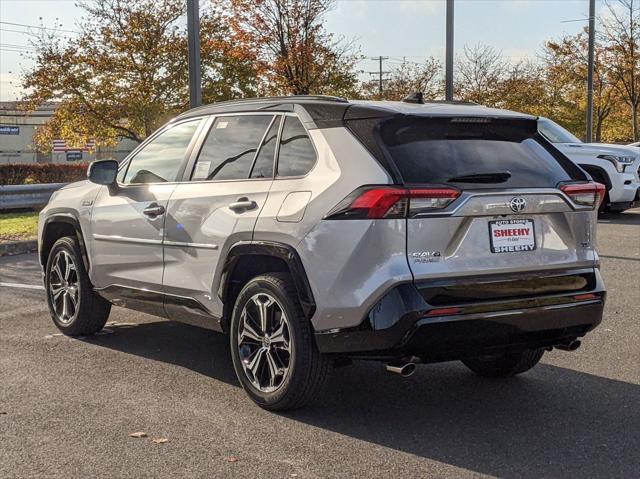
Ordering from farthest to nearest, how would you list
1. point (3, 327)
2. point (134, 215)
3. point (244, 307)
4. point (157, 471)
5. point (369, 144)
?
point (3, 327) < point (134, 215) < point (244, 307) < point (369, 144) < point (157, 471)

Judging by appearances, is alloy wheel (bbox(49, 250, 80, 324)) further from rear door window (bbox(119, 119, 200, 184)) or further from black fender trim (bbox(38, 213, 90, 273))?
rear door window (bbox(119, 119, 200, 184))

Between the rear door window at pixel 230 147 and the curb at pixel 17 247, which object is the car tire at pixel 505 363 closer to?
the rear door window at pixel 230 147

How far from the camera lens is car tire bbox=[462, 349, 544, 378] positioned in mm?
5645

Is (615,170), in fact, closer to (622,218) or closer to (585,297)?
(622,218)

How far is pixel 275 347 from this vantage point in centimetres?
506

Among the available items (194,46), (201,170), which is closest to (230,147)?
(201,170)

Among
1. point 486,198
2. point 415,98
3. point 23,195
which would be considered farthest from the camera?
point 23,195

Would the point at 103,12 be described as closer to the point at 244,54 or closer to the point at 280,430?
the point at 244,54

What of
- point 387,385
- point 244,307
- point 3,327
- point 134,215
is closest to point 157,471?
point 244,307

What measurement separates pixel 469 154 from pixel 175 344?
3.18m

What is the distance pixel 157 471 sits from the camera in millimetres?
4113

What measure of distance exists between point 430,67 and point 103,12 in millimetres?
19275

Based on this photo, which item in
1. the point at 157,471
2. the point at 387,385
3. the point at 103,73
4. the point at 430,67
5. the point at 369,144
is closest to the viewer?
the point at 157,471

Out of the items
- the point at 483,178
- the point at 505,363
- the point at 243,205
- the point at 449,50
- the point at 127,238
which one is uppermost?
the point at 449,50
